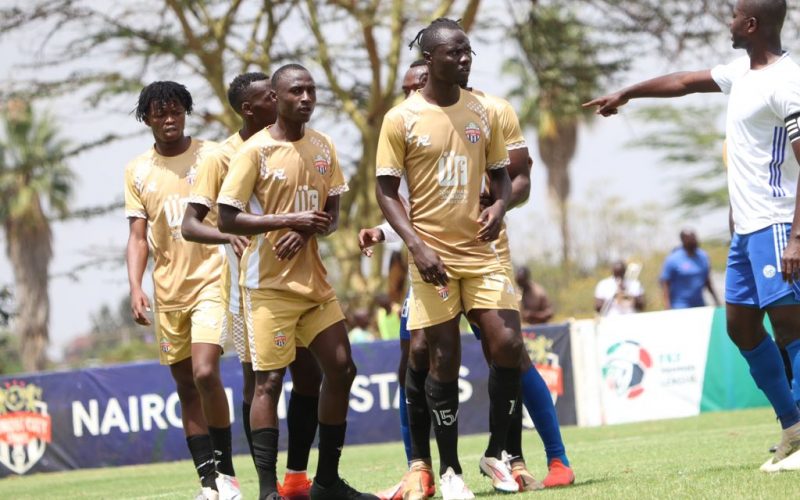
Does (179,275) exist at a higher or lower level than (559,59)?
lower

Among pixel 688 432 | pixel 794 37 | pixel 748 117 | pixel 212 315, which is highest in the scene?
pixel 794 37

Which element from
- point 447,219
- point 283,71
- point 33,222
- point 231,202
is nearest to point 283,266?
point 231,202

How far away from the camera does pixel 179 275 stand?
8.75 metres

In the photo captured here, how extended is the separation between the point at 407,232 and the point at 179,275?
2.03 metres

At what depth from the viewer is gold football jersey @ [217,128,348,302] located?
7.60m

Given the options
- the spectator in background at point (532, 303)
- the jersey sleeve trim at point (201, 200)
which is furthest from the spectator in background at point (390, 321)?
the jersey sleeve trim at point (201, 200)

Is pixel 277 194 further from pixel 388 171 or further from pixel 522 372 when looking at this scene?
pixel 522 372

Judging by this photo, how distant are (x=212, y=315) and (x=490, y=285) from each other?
1999 millimetres

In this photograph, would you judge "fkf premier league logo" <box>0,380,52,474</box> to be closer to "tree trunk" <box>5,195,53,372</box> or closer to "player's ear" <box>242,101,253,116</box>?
"player's ear" <box>242,101,253,116</box>

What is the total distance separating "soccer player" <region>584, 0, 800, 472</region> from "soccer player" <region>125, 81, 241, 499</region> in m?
3.16

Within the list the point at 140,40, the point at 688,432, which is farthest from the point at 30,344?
the point at 688,432

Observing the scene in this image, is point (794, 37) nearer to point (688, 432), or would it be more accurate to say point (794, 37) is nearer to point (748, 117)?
point (688, 432)

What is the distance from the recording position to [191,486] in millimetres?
11000

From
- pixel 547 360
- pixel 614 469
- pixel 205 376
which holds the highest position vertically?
pixel 205 376
